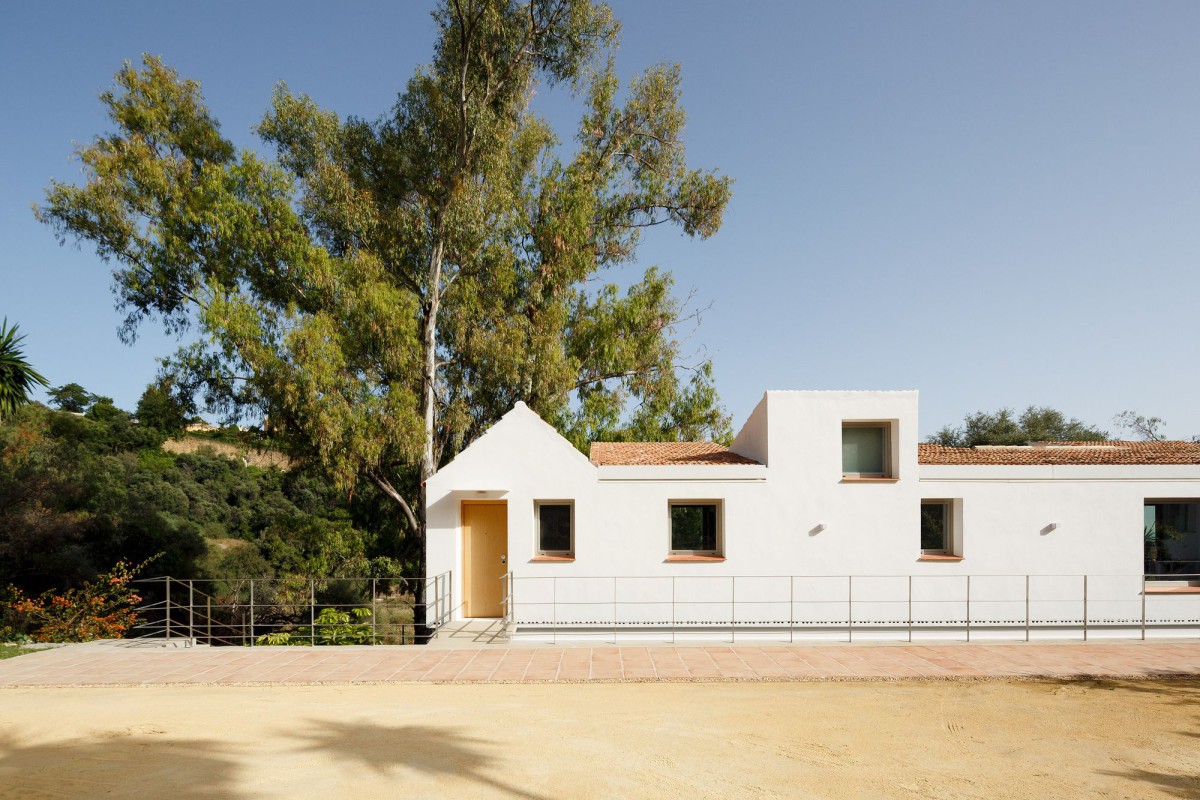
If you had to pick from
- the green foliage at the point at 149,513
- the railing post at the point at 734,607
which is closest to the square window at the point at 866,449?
the railing post at the point at 734,607

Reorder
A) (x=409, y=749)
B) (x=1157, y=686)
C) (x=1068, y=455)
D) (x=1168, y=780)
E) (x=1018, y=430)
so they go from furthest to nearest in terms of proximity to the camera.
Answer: (x=1018, y=430)
(x=1068, y=455)
(x=1157, y=686)
(x=409, y=749)
(x=1168, y=780)

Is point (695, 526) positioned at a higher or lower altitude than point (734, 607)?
higher

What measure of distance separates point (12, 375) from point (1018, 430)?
4634 cm

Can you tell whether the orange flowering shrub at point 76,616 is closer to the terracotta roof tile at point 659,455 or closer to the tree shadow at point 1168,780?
the terracotta roof tile at point 659,455

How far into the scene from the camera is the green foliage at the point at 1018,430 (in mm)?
39719

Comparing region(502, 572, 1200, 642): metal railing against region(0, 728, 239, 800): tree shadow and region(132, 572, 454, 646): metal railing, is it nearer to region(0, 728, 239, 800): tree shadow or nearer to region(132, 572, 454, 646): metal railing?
region(132, 572, 454, 646): metal railing

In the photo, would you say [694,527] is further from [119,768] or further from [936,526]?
[119,768]

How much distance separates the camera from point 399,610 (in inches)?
887

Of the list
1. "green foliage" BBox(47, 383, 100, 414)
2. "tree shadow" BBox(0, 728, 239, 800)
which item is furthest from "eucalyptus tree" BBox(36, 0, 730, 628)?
"green foliage" BBox(47, 383, 100, 414)

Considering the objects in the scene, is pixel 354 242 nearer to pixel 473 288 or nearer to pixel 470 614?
pixel 473 288

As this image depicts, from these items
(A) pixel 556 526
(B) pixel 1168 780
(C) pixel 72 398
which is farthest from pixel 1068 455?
(C) pixel 72 398

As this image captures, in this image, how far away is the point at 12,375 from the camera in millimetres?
14844

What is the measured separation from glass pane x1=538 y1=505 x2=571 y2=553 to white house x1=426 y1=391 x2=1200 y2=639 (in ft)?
0.09

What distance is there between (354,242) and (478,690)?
44.8 feet
